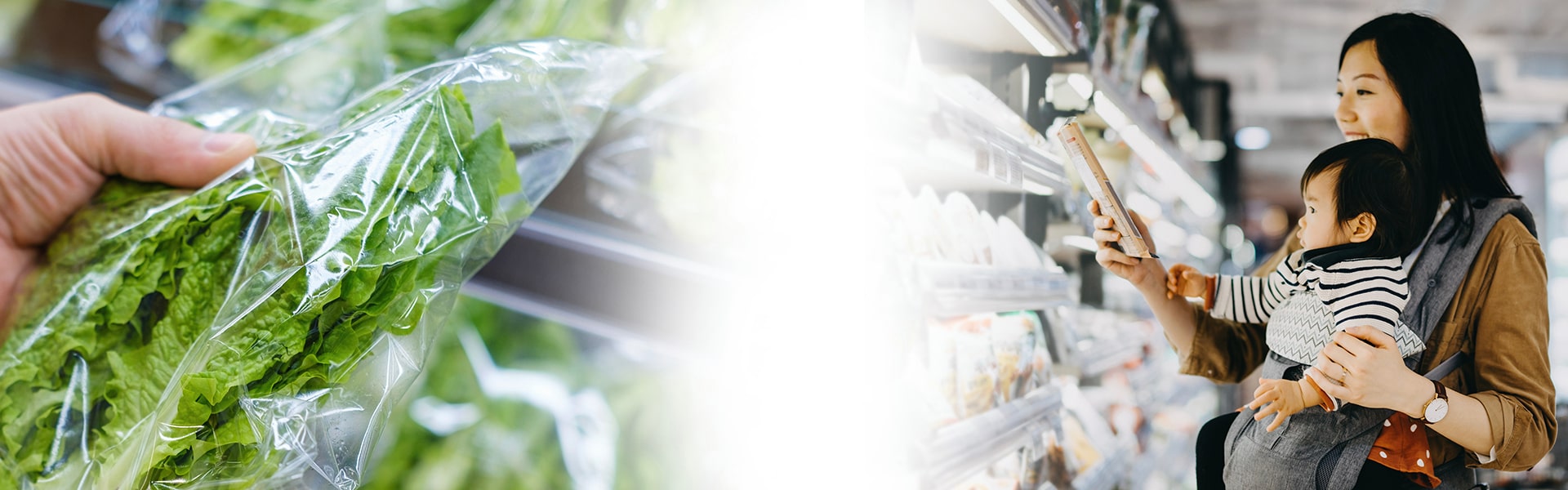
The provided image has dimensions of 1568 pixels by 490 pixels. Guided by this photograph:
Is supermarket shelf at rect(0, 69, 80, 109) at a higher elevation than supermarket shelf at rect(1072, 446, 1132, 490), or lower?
higher

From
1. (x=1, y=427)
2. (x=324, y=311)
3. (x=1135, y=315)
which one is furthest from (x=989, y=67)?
(x=1, y=427)

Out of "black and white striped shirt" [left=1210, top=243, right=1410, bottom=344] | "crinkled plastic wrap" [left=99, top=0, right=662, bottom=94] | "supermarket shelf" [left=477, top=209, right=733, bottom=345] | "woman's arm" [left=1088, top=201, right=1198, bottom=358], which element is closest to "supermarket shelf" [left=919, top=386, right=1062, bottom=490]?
"woman's arm" [left=1088, top=201, right=1198, bottom=358]

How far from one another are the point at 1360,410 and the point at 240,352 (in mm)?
918

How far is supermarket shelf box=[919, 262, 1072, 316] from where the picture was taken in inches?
31.8

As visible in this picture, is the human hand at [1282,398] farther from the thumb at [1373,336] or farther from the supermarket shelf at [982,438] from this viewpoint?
the supermarket shelf at [982,438]

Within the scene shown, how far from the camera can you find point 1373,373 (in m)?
0.47

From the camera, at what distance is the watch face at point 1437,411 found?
1.53ft

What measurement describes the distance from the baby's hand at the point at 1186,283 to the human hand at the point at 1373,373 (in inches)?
4.3

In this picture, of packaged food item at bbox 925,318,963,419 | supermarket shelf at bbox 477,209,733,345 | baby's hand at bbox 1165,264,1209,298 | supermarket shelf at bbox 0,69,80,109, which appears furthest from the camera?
supermarket shelf at bbox 0,69,80,109

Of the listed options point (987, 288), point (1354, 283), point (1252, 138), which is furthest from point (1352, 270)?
point (987, 288)

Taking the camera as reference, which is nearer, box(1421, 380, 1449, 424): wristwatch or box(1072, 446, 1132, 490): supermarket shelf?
box(1421, 380, 1449, 424): wristwatch

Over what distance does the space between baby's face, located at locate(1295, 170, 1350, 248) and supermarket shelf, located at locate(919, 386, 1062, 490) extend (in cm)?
41

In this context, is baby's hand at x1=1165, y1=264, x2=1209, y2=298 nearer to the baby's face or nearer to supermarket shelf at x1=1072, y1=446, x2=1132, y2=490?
the baby's face

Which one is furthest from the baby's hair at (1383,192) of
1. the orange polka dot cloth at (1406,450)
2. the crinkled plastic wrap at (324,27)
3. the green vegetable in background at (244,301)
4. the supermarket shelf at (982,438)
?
the crinkled plastic wrap at (324,27)
